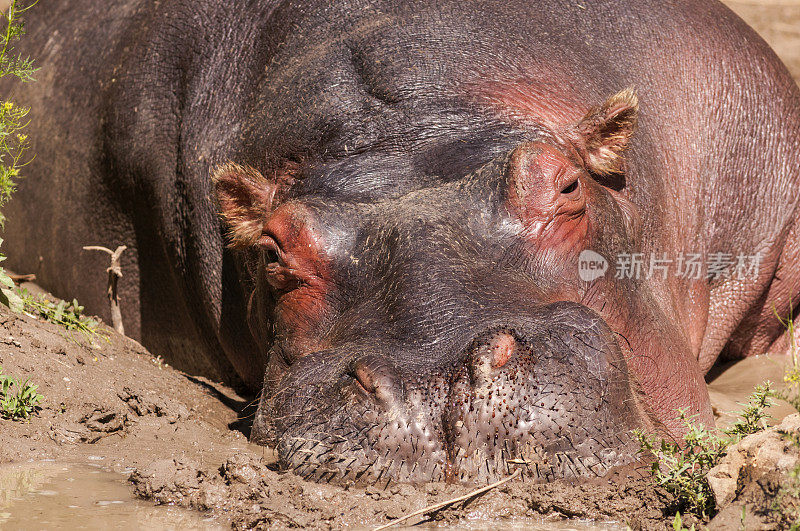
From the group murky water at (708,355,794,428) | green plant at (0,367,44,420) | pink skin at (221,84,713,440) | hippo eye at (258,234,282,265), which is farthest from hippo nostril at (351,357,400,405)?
murky water at (708,355,794,428)

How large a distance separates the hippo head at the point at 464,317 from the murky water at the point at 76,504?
45cm

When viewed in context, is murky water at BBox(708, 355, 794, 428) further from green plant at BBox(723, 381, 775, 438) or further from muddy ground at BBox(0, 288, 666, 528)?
muddy ground at BBox(0, 288, 666, 528)

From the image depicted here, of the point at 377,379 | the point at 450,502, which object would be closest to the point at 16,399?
the point at 377,379

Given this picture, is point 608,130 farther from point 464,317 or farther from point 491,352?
point 491,352

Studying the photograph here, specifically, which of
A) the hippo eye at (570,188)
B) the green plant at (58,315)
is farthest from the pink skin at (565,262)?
the green plant at (58,315)

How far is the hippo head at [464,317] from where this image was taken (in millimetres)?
2938

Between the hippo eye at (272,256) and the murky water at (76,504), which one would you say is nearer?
the murky water at (76,504)

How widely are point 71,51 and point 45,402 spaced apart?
13.3 feet

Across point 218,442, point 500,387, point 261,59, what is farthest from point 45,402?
point 261,59

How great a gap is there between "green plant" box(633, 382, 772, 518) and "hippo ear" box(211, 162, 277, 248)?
2.02 metres

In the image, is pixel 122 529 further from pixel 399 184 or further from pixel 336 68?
pixel 336 68

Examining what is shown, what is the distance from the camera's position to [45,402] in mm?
3881

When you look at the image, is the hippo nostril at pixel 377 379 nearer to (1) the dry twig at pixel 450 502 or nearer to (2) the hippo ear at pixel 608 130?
(1) the dry twig at pixel 450 502

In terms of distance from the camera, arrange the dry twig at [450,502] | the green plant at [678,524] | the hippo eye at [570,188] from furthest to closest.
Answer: the hippo eye at [570,188] < the dry twig at [450,502] < the green plant at [678,524]
